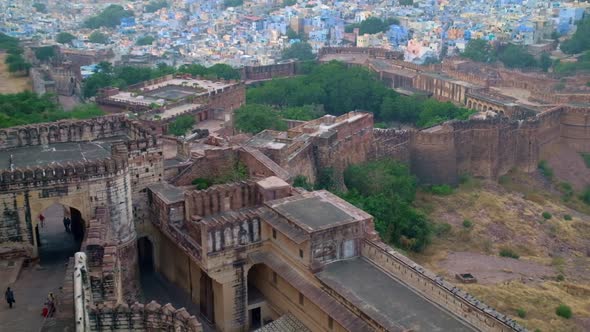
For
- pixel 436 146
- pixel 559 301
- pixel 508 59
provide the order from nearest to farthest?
pixel 559 301 → pixel 436 146 → pixel 508 59

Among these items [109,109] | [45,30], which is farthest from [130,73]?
[45,30]

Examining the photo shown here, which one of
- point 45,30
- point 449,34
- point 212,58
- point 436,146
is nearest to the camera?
point 436,146

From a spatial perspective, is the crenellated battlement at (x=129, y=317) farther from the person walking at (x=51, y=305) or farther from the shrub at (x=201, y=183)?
the shrub at (x=201, y=183)

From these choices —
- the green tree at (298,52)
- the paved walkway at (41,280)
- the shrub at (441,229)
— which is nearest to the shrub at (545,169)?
the shrub at (441,229)

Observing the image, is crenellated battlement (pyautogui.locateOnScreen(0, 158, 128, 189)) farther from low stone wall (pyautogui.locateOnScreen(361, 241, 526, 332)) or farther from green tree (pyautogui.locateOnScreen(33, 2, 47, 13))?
green tree (pyautogui.locateOnScreen(33, 2, 47, 13))

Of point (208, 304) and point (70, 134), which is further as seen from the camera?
point (70, 134)

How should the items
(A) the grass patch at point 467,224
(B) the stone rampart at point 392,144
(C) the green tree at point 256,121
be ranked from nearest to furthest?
(A) the grass patch at point 467,224, (B) the stone rampart at point 392,144, (C) the green tree at point 256,121

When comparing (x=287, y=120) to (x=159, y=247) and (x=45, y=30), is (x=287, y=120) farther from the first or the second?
(x=45, y=30)
